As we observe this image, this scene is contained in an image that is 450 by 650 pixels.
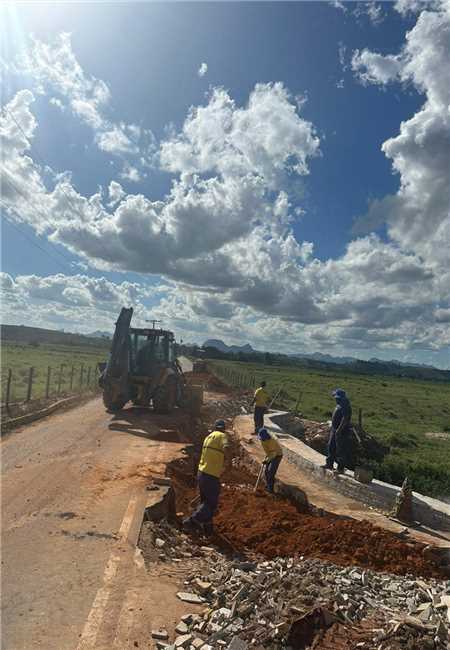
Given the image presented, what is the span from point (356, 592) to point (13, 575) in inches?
153

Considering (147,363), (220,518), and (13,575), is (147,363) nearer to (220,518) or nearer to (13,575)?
(220,518)

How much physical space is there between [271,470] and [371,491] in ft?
6.67

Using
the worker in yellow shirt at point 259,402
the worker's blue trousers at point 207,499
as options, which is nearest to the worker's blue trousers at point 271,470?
the worker's blue trousers at point 207,499

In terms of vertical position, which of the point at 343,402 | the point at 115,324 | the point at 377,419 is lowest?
the point at 377,419

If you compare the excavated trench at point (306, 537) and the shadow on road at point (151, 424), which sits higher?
the shadow on road at point (151, 424)

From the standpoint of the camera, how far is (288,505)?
934cm

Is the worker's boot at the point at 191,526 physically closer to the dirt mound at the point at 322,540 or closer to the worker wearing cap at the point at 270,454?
the dirt mound at the point at 322,540

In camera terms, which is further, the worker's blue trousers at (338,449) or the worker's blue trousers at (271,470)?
the worker's blue trousers at (338,449)

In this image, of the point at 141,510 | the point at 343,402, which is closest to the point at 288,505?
the point at 343,402

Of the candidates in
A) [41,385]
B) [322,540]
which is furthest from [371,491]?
[41,385]

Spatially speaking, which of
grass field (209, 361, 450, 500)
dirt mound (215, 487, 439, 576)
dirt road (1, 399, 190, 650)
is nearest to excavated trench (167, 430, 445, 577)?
dirt mound (215, 487, 439, 576)

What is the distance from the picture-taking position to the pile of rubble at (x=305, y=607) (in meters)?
4.12

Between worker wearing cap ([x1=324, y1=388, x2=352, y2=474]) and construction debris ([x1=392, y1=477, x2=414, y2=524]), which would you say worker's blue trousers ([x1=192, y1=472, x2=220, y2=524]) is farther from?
worker wearing cap ([x1=324, y1=388, x2=352, y2=474])

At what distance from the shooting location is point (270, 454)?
9648 mm
